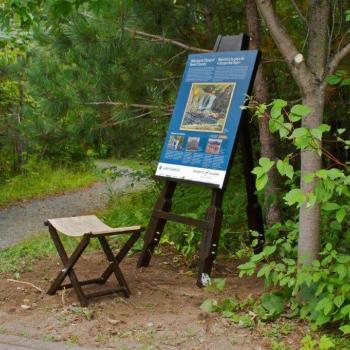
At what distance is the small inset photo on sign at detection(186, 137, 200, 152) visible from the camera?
620cm

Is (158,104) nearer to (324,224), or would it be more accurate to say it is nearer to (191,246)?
(191,246)

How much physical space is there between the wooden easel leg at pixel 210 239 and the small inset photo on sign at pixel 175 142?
690 millimetres

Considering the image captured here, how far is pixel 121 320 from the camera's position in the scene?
5008 millimetres

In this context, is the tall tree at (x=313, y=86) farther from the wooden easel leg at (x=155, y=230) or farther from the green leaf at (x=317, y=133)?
Result: the wooden easel leg at (x=155, y=230)

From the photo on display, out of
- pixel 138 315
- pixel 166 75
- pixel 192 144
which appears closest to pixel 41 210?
pixel 166 75

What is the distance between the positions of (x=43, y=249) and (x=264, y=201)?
2.68 m

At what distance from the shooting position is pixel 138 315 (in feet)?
16.9

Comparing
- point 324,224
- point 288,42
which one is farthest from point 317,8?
point 324,224

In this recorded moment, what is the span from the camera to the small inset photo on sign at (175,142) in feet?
20.9

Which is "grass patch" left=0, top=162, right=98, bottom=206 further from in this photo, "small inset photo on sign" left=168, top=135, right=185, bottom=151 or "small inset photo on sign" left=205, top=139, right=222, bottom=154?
"small inset photo on sign" left=205, top=139, right=222, bottom=154

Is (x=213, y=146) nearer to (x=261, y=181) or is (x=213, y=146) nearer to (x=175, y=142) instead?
(x=175, y=142)

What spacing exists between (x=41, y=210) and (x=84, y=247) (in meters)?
6.36

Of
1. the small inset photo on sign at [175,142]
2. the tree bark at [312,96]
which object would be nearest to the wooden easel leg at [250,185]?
the small inset photo on sign at [175,142]

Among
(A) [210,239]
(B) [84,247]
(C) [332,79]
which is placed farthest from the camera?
(A) [210,239]
